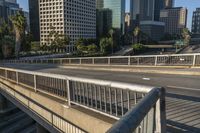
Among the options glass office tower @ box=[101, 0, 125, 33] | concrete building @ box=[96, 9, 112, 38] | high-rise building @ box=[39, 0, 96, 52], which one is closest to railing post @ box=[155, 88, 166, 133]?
high-rise building @ box=[39, 0, 96, 52]

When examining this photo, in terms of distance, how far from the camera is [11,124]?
1752 centimetres

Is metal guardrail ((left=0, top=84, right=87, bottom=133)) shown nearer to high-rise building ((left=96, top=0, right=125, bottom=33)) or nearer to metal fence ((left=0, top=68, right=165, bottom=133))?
metal fence ((left=0, top=68, right=165, bottom=133))

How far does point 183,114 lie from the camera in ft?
19.8

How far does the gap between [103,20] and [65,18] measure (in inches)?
2042

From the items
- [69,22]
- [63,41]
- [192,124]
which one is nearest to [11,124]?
[192,124]

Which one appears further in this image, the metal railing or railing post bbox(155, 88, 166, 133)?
the metal railing

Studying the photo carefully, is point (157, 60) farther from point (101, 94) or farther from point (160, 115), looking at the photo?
point (160, 115)

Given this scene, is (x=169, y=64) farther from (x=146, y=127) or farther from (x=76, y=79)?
(x=146, y=127)

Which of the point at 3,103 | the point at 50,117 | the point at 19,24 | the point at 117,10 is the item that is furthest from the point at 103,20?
the point at 50,117

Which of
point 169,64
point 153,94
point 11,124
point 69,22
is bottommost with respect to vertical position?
point 11,124

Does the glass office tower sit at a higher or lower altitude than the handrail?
higher

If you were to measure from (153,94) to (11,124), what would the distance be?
54.7 ft

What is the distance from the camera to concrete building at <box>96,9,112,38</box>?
18926 centimetres

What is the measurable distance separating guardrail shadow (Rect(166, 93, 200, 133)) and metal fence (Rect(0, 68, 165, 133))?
928 millimetres
